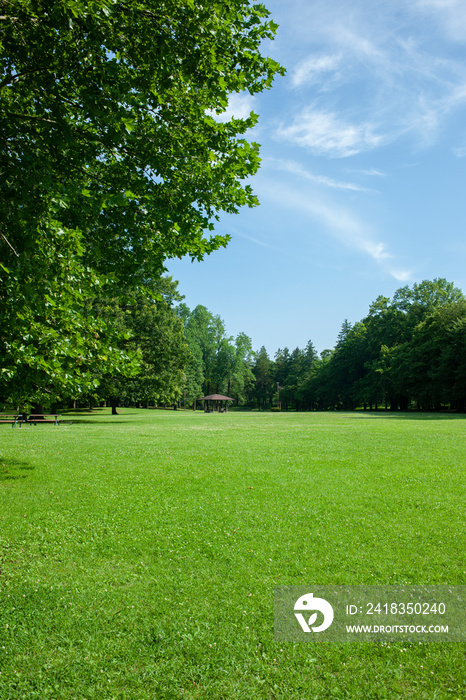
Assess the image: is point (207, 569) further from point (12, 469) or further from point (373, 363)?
point (373, 363)

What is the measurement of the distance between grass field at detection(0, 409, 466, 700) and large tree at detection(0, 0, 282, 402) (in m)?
3.63

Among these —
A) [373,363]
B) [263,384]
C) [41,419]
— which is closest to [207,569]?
[41,419]

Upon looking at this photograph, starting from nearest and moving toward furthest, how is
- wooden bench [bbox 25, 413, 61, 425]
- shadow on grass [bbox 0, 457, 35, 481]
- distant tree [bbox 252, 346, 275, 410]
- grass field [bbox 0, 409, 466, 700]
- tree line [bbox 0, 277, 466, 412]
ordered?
grass field [bbox 0, 409, 466, 700] < shadow on grass [bbox 0, 457, 35, 481] < wooden bench [bbox 25, 413, 61, 425] < tree line [bbox 0, 277, 466, 412] < distant tree [bbox 252, 346, 275, 410]

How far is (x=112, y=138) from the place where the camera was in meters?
6.25

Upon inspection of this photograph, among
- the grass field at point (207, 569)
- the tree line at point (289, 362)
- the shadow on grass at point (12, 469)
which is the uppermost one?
the tree line at point (289, 362)

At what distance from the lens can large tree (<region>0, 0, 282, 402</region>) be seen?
20.5 ft

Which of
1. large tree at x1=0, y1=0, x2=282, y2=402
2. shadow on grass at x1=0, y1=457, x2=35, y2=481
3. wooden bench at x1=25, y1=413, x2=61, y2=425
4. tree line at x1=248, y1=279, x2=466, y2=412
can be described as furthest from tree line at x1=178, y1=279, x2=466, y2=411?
large tree at x1=0, y1=0, x2=282, y2=402

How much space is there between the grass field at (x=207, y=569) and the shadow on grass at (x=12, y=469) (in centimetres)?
8

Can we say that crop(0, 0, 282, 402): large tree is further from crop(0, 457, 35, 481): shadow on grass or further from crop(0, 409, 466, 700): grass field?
crop(0, 457, 35, 481): shadow on grass

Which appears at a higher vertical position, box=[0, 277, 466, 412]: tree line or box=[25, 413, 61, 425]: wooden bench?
box=[0, 277, 466, 412]: tree line

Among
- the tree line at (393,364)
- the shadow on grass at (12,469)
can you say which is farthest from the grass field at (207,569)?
the tree line at (393,364)

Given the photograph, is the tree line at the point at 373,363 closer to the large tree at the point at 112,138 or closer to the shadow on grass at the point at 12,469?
the shadow on grass at the point at 12,469

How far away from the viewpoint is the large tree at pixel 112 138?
623 centimetres

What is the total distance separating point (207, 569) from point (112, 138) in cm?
660
